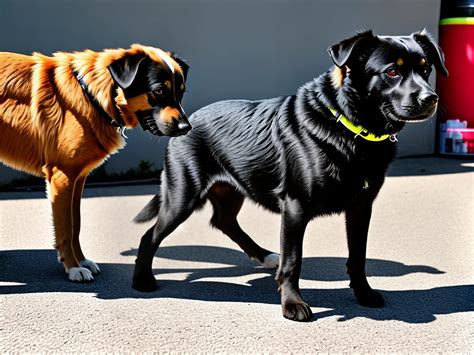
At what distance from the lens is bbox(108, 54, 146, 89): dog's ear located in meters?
3.80

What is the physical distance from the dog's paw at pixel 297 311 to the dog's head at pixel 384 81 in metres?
0.98

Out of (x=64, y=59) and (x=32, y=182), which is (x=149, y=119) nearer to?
(x=64, y=59)

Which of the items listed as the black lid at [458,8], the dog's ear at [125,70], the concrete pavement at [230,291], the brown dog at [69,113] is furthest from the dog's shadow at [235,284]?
the black lid at [458,8]

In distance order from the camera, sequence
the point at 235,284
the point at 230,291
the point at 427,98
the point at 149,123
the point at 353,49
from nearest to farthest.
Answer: the point at 427,98
the point at 353,49
the point at 149,123
the point at 230,291
the point at 235,284

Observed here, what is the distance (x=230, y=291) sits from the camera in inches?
160

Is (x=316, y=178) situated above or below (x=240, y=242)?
above

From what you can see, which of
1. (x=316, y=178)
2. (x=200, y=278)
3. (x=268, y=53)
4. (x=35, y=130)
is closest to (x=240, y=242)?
(x=200, y=278)

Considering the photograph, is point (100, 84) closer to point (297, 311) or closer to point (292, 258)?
point (292, 258)

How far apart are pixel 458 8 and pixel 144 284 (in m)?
6.58

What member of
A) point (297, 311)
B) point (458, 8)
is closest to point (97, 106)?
point (297, 311)

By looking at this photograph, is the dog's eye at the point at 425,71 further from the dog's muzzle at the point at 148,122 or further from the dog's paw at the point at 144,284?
the dog's paw at the point at 144,284

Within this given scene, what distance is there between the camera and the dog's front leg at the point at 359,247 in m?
3.70

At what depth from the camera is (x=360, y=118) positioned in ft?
11.3

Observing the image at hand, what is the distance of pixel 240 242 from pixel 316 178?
118 cm
